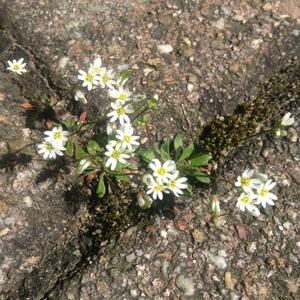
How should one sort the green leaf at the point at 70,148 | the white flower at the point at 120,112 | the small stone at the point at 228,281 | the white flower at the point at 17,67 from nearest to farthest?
the small stone at the point at 228,281
the white flower at the point at 120,112
the green leaf at the point at 70,148
the white flower at the point at 17,67

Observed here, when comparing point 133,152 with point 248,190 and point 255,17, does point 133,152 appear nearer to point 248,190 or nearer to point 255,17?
point 248,190

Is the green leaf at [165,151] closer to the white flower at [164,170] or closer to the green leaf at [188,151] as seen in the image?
the green leaf at [188,151]

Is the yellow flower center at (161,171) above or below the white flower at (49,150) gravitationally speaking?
above

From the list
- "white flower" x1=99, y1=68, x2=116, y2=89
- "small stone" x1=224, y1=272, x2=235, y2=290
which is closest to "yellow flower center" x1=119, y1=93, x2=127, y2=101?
"white flower" x1=99, y1=68, x2=116, y2=89

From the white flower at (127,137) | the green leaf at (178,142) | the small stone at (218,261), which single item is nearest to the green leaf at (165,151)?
the green leaf at (178,142)

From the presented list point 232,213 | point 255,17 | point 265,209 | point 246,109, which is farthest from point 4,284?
point 255,17

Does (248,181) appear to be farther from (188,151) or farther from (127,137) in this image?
(127,137)

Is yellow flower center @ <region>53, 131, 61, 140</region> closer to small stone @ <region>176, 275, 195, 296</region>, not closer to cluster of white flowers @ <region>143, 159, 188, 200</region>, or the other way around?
cluster of white flowers @ <region>143, 159, 188, 200</region>
